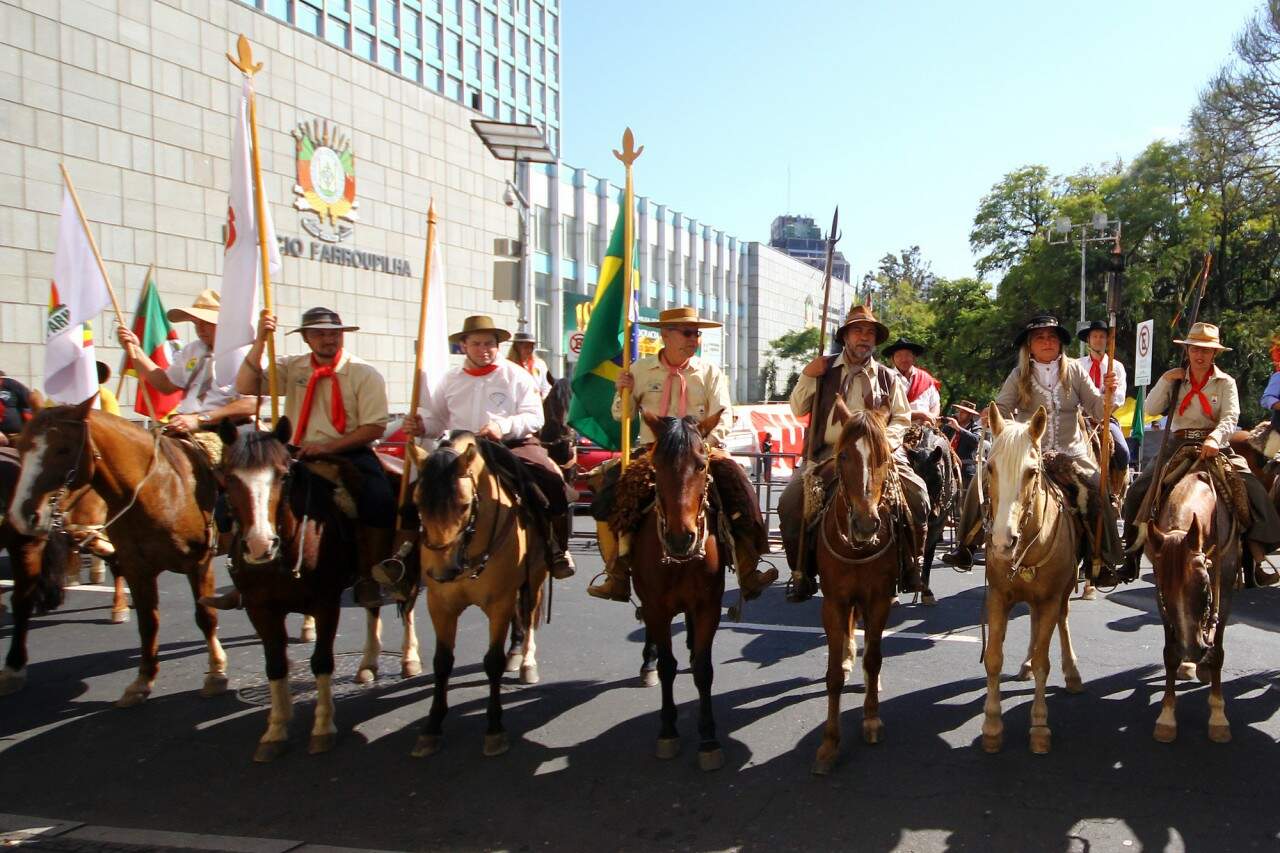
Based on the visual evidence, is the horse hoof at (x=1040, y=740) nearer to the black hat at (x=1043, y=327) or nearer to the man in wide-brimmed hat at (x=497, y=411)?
the black hat at (x=1043, y=327)

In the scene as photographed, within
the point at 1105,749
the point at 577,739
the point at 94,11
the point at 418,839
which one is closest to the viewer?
the point at 418,839

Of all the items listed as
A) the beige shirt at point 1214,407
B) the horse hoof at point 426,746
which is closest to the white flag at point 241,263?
the horse hoof at point 426,746

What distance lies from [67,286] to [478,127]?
8.03 metres

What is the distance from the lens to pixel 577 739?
19.9 feet

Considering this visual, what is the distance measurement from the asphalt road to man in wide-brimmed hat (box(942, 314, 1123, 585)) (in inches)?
50.3

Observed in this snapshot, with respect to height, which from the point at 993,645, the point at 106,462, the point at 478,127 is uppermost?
the point at 478,127

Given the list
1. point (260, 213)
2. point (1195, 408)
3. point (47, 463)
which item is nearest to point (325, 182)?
point (260, 213)

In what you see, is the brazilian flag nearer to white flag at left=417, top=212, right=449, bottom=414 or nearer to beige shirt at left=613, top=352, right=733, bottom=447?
beige shirt at left=613, top=352, right=733, bottom=447

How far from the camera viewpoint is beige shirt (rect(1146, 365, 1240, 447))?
6746mm

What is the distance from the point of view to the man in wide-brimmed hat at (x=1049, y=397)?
661 centimetres

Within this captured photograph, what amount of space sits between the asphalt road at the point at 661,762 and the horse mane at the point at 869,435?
1.80 metres

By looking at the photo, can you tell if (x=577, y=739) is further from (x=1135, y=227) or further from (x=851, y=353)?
(x=1135, y=227)

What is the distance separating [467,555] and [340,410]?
175 cm

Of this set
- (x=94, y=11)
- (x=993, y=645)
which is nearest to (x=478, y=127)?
(x=993, y=645)
